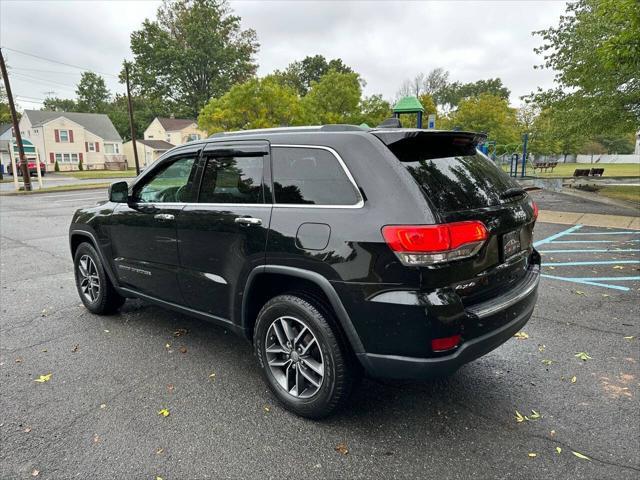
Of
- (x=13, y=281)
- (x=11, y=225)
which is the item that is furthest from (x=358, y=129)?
(x=11, y=225)

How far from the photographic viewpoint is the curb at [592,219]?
32.8 ft

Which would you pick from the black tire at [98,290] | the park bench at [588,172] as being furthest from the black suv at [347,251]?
the park bench at [588,172]

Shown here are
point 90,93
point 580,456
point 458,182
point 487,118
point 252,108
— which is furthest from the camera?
point 90,93

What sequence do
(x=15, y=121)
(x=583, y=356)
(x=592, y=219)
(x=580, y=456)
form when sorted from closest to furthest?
(x=580, y=456) < (x=583, y=356) < (x=592, y=219) < (x=15, y=121)

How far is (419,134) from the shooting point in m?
2.70

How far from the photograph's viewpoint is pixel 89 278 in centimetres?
473

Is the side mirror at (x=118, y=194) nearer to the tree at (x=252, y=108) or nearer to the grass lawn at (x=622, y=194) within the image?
the grass lawn at (x=622, y=194)

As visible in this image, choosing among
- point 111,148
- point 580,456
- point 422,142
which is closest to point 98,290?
point 422,142

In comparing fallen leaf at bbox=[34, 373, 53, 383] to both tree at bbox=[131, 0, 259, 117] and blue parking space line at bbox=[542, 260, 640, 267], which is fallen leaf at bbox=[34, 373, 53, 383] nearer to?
blue parking space line at bbox=[542, 260, 640, 267]

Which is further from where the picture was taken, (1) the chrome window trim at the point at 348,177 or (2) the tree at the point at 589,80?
(2) the tree at the point at 589,80

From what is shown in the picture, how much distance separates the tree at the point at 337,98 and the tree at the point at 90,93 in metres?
76.6

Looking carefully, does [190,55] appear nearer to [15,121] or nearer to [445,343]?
[15,121]

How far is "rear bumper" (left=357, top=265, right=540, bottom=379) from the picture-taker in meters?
2.39

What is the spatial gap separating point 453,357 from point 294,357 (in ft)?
3.39
